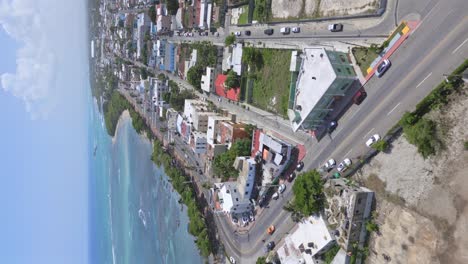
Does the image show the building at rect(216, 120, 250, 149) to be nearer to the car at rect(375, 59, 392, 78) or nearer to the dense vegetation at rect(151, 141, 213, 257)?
the dense vegetation at rect(151, 141, 213, 257)

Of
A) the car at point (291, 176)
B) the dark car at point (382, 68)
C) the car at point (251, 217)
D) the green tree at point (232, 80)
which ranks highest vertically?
the dark car at point (382, 68)

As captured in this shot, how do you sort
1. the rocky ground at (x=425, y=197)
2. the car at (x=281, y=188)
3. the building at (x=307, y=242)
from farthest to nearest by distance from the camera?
1. the car at (x=281, y=188)
2. the building at (x=307, y=242)
3. the rocky ground at (x=425, y=197)

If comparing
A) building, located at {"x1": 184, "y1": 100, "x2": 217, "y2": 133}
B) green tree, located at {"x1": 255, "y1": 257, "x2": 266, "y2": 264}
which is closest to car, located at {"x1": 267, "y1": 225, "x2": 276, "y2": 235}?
green tree, located at {"x1": 255, "y1": 257, "x2": 266, "y2": 264}

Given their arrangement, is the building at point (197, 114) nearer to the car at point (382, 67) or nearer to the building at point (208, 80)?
the building at point (208, 80)

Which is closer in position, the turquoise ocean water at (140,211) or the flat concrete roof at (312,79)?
the flat concrete roof at (312,79)

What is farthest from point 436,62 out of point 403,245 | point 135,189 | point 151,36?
point 135,189

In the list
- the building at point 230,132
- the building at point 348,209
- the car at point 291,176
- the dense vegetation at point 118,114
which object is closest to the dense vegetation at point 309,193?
the building at point 348,209
